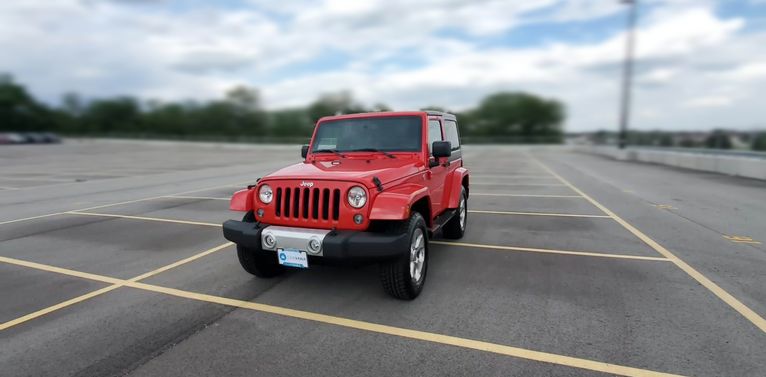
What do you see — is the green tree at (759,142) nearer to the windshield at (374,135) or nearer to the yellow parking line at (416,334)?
the windshield at (374,135)

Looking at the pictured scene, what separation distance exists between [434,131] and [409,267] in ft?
7.10

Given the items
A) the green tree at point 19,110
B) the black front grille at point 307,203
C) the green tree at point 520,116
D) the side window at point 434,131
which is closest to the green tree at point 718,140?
the side window at point 434,131

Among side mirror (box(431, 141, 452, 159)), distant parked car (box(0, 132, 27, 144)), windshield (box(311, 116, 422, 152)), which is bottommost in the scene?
side mirror (box(431, 141, 452, 159))

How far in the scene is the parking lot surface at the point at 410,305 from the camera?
9.70 feet

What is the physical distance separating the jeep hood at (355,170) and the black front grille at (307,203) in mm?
131

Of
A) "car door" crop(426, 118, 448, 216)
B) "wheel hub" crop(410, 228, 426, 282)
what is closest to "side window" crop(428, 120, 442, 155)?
"car door" crop(426, 118, 448, 216)

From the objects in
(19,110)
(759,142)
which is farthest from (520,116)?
(19,110)

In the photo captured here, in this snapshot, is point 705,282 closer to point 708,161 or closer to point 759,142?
point 708,161

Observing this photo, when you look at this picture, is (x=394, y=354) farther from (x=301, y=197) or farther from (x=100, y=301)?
(x=100, y=301)

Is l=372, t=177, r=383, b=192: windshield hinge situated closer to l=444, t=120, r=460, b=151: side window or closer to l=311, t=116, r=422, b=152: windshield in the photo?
l=311, t=116, r=422, b=152: windshield

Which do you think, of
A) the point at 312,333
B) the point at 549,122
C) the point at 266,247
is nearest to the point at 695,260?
the point at 312,333

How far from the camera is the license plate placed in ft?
12.1

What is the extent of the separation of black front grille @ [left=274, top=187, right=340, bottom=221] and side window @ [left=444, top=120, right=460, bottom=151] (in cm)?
262

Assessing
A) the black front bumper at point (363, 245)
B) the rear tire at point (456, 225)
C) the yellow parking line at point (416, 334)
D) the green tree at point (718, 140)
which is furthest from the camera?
the green tree at point (718, 140)
